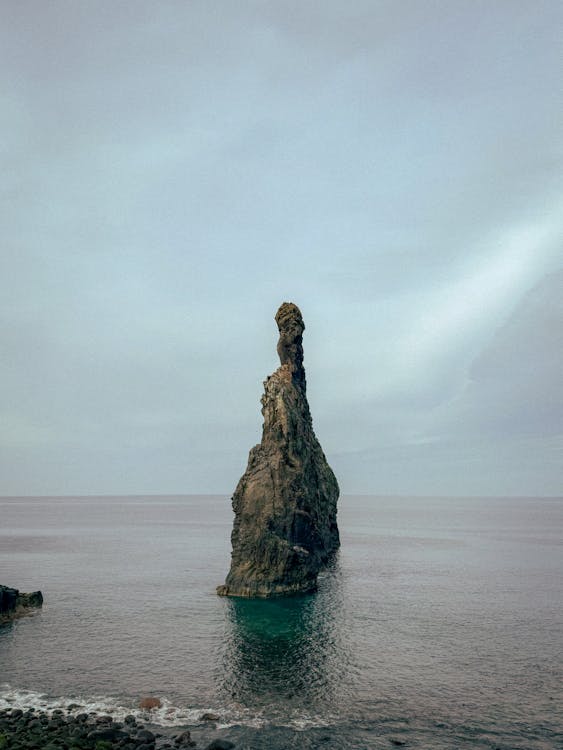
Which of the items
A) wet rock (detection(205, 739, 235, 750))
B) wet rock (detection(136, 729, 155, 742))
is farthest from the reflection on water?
wet rock (detection(136, 729, 155, 742))

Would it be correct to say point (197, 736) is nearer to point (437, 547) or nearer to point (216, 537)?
point (437, 547)

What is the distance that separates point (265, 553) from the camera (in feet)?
257

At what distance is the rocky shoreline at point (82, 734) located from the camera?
33344mm

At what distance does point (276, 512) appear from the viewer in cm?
8119

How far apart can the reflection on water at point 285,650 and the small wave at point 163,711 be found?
7.47 feet

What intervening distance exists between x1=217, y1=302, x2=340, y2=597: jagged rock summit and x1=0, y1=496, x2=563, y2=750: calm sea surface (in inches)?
142

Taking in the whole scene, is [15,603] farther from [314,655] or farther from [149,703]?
[314,655]

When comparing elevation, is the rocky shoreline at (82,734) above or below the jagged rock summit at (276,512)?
below

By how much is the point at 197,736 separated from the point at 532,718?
24258 millimetres

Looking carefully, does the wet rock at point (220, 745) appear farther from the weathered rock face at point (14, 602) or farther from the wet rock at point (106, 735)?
the weathered rock face at point (14, 602)

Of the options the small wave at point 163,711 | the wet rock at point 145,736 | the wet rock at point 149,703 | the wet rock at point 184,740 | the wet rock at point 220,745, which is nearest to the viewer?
the wet rock at point 220,745

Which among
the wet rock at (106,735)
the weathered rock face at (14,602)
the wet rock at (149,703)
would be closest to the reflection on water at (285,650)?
the wet rock at (149,703)

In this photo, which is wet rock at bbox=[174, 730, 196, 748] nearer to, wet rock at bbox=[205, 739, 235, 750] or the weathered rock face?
wet rock at bbox=[205, 739, 235, 750]

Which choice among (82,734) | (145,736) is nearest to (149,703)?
(145,736)
